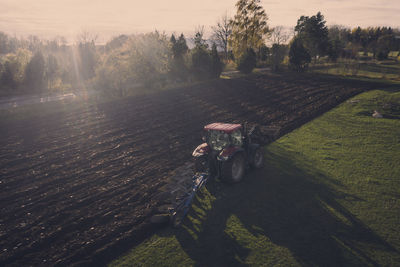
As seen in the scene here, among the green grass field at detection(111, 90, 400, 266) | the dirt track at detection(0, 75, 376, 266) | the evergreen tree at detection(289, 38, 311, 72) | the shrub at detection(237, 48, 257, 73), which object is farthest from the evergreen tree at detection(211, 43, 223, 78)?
the green grass field at detection(111, 90, 400, 266)

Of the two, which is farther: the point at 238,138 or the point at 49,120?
the point at 49,120

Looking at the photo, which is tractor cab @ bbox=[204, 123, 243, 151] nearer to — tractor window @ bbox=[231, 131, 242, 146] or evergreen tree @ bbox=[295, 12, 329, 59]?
tractor window @ bbox=[231, 131, 242, 146]

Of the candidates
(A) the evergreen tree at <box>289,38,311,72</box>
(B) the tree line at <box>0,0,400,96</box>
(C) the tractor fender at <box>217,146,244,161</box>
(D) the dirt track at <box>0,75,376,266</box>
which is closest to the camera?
(D) the dirt track at <box>0,75,376,266</box>

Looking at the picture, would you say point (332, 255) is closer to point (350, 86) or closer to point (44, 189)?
point (44, 189)

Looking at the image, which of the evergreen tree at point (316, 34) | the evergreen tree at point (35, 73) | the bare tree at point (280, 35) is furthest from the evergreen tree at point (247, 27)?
the bare tree at point (280, 35)

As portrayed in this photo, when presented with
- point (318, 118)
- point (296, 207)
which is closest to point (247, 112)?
point (318, 118)

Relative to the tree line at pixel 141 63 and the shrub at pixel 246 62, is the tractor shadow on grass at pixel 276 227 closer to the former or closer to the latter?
the tree line at pixel 141 63

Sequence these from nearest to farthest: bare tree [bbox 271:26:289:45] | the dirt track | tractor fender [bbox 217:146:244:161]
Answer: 1. the dirt track
2. tractor fender [bbox 217:146:244:161]
3. bare tree [bbox 271:26:289:45]
